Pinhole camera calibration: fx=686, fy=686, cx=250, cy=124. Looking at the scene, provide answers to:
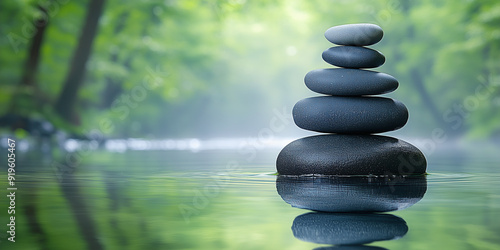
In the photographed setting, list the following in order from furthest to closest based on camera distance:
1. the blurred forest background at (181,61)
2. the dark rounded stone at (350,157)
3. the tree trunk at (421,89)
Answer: the tree trunk at (421,89) < the blurred forest background at (181,61) < the dark rounded stone at (350,157)

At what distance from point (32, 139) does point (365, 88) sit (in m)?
18.0

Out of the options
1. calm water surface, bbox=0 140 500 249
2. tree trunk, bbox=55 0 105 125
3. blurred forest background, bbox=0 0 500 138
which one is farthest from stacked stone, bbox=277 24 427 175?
blurred forest background, bbox=0 0 500 138

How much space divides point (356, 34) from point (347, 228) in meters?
6.07

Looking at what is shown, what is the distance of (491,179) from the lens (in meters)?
8.98

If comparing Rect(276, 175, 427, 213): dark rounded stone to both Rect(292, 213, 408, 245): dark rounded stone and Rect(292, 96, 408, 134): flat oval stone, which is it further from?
Rect(292, 96, 408, 134): flat oval stone

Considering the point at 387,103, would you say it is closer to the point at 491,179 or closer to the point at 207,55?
the point at 491,179

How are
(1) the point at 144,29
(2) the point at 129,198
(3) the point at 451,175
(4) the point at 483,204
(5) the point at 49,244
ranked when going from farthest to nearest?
(1) the point at 144,29, (3) the point at 451,175, (2) the point at 129,198, (4) the point at 483,204, (5) the point at 49,244

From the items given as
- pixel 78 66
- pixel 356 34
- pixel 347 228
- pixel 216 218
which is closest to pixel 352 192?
pixel 216 218

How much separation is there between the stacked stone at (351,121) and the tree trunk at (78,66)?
16.5 metres

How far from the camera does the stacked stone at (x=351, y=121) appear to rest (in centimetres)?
933

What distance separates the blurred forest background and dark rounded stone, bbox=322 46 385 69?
54.6 ft

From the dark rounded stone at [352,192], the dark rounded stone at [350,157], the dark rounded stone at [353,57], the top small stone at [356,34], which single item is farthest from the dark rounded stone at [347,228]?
the top small stone at [356,34]

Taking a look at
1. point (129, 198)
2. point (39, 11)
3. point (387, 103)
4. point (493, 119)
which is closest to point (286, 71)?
point (493, 119)

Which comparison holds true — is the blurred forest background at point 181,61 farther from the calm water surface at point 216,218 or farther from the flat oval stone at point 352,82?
the calm water surface at point 216,218
